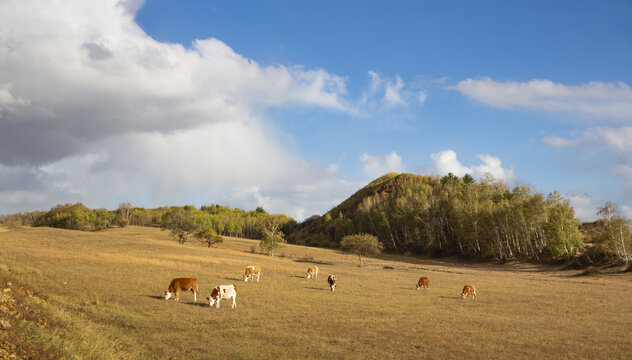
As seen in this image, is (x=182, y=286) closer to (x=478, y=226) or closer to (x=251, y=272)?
(x=251, y=272)

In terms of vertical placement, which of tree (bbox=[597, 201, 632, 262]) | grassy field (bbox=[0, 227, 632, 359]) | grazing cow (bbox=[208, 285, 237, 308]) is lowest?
grassy field (bbox=[0, 227, 632, 359])

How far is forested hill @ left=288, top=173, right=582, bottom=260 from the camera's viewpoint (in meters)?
75.8

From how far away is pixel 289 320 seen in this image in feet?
68.2

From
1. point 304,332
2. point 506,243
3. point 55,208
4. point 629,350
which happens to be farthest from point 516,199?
point 55,208

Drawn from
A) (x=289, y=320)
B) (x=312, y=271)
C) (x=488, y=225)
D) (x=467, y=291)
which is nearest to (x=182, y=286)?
(x=289, y=320)

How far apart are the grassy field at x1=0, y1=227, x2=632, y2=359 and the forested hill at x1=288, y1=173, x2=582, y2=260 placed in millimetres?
43944

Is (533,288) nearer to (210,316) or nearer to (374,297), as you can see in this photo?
(374,297)

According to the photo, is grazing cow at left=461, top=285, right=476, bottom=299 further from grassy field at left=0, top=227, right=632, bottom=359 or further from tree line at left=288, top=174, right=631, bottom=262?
tree line at left=288, top=174, right=631, bottom=262

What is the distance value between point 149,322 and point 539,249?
81.9 metres

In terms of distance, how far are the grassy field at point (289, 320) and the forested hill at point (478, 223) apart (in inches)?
1730

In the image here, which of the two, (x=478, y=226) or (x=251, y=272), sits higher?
(x=478, y=226)

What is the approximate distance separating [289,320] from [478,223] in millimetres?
81696

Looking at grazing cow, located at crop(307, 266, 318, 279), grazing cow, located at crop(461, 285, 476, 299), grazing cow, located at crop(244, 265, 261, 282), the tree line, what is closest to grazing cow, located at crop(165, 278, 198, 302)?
grazing cow, located at crop(244, 265, 261, 282)

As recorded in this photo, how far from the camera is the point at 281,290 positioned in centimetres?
3136
